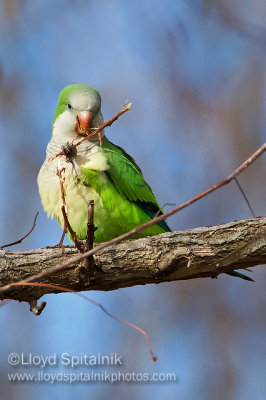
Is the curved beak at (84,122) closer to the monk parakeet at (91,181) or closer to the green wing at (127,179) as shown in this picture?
the monk parakeet at (91,181)

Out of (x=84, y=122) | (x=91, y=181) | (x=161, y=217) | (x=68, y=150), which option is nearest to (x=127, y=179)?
(x=91, y=181)

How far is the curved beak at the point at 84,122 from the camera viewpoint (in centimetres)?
446

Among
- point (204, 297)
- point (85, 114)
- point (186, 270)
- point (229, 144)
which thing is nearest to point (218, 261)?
point (186, 270)

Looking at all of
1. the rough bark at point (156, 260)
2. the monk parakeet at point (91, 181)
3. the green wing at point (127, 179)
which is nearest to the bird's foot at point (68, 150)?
the rough bark at point (156, 260)

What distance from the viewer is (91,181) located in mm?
4270

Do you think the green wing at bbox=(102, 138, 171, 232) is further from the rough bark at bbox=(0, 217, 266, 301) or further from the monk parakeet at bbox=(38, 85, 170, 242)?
the rough bark at bbox=(0, 217, 266, 301)

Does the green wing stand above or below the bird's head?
below

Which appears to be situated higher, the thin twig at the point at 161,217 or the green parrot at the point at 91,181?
the green parrot at the point at 91,181

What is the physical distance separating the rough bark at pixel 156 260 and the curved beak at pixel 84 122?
1338 mm

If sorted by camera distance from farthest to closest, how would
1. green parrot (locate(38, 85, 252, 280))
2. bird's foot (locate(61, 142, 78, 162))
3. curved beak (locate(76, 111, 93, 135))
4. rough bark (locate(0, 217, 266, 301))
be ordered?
curved beak (locate(76, 111, 93, 135)) → green parrot (locate(38, 85, 252, 280)) → rough bark (locate(0, 217, 266, 301)) → bird's foot (locate(61, 142, 78, 162))

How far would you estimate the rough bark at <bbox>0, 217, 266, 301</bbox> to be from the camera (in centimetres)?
330

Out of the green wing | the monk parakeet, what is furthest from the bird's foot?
the green wing

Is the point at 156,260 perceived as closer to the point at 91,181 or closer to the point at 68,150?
the point at 68,150

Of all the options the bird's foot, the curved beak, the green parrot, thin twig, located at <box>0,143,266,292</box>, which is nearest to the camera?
thin twig, located at <box>0,143,266,292</box>
